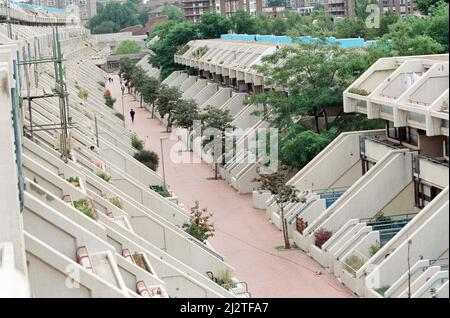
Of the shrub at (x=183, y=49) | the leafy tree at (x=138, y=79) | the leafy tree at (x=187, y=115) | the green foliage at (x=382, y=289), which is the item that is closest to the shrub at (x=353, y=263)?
the green foliage at (x=382, y=289)

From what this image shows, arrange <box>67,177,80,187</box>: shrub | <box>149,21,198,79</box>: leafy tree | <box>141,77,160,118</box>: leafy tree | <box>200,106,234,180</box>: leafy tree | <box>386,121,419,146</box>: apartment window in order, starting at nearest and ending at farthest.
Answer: <box>67,177,80,187</box>: shrub, <box>386,121,419,146</box>: apartment window, <box>200,106,234,180</box>: leafy tree, <box>141,77,160,118</box>: leafy tree, <box>149,21,198,79</box>: leafy tree

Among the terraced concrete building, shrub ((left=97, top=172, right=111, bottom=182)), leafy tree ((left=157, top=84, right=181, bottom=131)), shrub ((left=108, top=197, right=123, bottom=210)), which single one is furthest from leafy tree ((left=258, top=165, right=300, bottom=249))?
leafy tree ((left=157, top=84, right=181, bottom=131))

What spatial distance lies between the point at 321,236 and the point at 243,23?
57.2 meters

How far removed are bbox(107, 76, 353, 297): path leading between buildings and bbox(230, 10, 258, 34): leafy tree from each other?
122 feet

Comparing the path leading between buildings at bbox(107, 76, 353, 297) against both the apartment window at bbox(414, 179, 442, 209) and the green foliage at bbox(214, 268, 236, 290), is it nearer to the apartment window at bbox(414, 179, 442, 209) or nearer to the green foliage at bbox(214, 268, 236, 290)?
the green foliage at bbox(214, 268, 236, 290)

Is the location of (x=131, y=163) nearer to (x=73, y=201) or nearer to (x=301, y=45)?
(x=301, y=45)

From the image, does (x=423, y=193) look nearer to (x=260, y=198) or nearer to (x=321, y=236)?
(x=321, y=236)

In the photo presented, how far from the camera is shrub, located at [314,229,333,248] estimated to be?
1048 inches

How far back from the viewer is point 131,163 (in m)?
34.9

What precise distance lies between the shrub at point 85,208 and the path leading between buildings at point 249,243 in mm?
4935

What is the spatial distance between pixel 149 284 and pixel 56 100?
16.9m

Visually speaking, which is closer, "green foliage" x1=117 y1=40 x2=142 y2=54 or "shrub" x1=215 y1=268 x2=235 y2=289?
"shrub" x1=215 y1=268 x2=235 y2=289

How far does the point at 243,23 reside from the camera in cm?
8212
